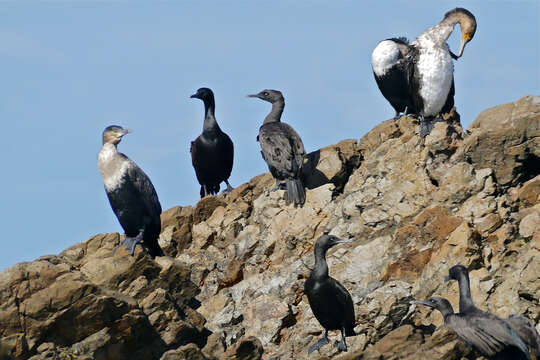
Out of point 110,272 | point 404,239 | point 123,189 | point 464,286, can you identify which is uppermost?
point 123,189

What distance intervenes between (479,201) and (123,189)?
18.3 ft

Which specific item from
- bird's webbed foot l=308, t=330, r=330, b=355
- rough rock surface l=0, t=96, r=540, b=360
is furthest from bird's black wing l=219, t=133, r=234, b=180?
bird's webbed foot l=308, t=330, r=330, b=355

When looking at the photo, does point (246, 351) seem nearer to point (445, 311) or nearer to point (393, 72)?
point (445, 311)

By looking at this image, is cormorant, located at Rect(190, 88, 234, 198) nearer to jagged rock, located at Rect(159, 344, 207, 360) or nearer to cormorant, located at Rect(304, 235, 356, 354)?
cormorant, located at Rect(304, 235, 356, 354)

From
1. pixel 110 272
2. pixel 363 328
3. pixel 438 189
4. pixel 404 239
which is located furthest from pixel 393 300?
pixel 110 272

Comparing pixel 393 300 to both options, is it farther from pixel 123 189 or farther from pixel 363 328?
pixel 123 189

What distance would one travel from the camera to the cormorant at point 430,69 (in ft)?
61.2

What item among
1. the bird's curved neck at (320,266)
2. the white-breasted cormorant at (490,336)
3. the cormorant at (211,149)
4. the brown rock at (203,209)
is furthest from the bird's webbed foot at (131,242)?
the white-breasted cormorant at (490,336)

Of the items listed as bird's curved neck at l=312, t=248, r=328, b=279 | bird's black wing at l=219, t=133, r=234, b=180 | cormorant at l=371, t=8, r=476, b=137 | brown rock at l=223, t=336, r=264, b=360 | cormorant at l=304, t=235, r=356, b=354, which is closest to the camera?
brown rock at l=223, t=336, r=264, b=360

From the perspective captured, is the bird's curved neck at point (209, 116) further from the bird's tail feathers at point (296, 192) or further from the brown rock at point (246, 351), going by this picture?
the brown rock at point (246, 351)

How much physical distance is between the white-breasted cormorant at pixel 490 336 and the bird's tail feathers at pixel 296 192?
5.19 m

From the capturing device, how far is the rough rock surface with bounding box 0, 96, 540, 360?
1414cm

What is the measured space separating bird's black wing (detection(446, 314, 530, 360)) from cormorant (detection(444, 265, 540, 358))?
0.88 ft

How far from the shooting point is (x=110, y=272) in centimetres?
1591
